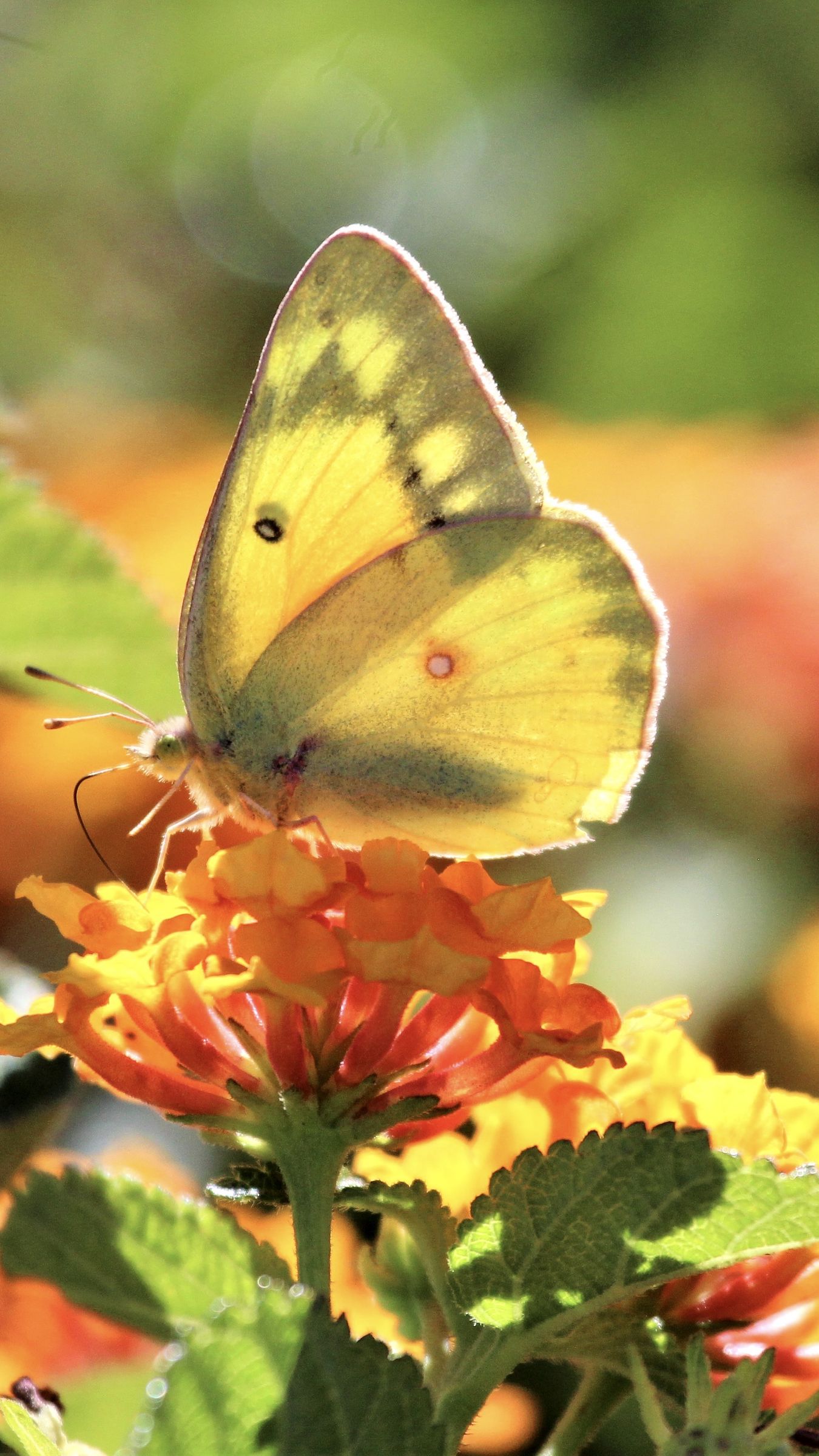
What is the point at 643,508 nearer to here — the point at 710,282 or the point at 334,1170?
the point at 710,282

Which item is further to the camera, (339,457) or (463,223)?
(463,223)

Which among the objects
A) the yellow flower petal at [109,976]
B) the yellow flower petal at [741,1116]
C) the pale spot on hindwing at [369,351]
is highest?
the pale spot on hindwing at [369,351]

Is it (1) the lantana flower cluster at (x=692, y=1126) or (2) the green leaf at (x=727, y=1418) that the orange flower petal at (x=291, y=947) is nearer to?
(1) the lantana flower cluster at (x=692, y=1126)

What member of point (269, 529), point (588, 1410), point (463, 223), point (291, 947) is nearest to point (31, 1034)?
point (291, 947)

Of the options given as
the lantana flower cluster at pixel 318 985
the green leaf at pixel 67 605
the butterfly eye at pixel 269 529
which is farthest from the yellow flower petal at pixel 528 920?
the butterfly eye at pixel 269 529

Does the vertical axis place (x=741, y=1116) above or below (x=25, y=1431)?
above

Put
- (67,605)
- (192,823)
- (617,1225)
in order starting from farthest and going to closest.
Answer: (192,823)
(67,605)
(617,1225)

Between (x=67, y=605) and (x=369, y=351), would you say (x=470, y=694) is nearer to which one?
(x=369, y=351)
